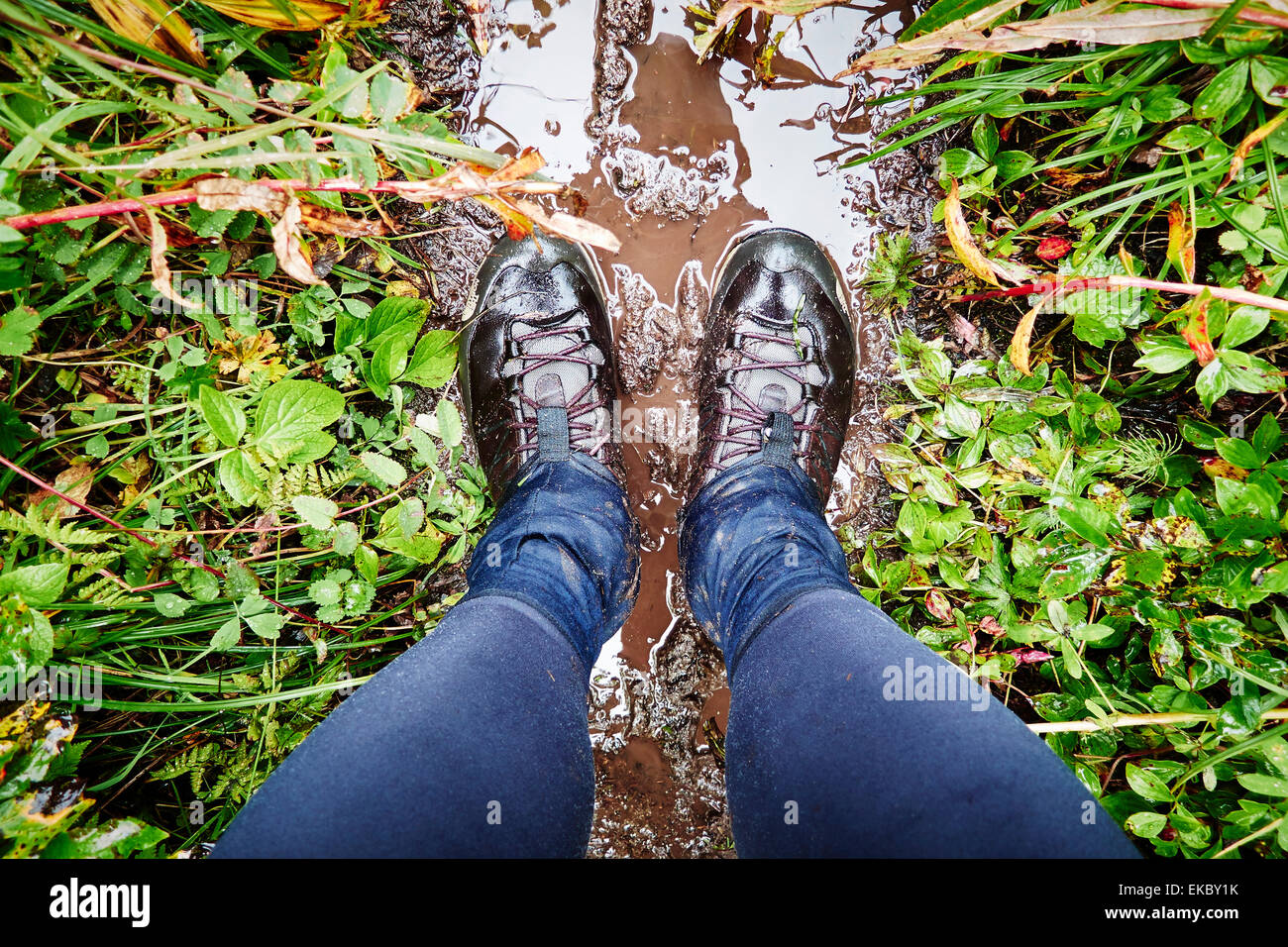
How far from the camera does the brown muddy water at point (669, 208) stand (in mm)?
1729

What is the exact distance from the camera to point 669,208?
1798mm

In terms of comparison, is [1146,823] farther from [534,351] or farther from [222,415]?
[222,415]

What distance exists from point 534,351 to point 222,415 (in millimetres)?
803

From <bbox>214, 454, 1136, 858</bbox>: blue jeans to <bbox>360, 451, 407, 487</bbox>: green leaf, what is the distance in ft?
1.02

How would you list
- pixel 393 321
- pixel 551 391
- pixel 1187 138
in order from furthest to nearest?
pixel 551 391 → pixel 393 321 → pixel 1187 138

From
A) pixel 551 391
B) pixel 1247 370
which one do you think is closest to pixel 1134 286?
pixel 1247 370

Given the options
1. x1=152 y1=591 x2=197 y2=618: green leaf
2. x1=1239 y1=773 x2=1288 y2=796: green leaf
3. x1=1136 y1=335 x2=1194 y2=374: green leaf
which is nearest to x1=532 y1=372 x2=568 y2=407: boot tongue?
x1=152 y1=591 x2=197 y2=618: green leaf

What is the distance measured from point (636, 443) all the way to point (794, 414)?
48 cm

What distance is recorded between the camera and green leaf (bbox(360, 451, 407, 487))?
159cm

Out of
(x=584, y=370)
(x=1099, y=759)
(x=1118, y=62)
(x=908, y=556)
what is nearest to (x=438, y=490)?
(x=584, y=370)

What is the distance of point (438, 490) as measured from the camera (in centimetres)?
178

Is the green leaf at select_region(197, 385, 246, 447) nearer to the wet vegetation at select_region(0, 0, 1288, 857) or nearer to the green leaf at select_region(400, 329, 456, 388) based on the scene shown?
the wet vegetation at select_region(0, 0, 1288, 857)

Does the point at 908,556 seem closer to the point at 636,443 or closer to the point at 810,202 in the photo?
the point at 636,443

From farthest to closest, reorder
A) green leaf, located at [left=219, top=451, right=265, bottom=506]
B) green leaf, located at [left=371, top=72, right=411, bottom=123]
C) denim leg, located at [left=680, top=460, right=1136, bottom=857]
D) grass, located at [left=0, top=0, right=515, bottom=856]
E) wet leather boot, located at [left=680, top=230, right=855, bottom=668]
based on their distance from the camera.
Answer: wet leather boot, located at [left=680, top=230, right=855, bottom=668] < green leaf, located at [left=219, top=451, right=265, bottom=506] < grass, located at [left=0, top=0, right=515, bottom=856] < green leaf, located at [left=371, top=72, right=411, bottom=123] < denim leg, located at [left=680, top=460, right=1136, bottom=857]
